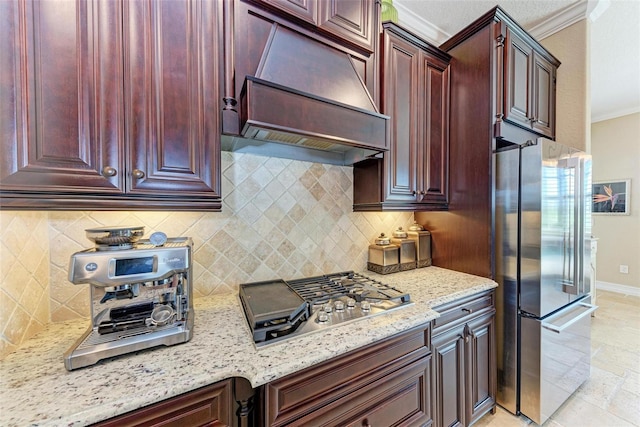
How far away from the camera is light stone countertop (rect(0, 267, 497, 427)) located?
62 centimetres

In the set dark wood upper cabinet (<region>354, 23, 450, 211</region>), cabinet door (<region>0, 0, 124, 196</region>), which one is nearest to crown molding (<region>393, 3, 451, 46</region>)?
dark wood upper cabinet (<region>354, 23, 450, 211</region>)

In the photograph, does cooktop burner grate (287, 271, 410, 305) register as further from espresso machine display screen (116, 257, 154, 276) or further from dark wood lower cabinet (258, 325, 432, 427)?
espresso machine display screen (116, 257, 154, 276)

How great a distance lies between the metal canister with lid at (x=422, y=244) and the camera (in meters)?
1.96

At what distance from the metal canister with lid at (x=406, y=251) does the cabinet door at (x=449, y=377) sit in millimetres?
Answer: 557

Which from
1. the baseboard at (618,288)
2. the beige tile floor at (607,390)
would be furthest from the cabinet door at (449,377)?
the baseboard at (618,288)

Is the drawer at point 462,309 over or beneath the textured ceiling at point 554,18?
beneath

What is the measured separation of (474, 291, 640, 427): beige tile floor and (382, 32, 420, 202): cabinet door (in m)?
1.66

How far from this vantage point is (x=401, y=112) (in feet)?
5.27

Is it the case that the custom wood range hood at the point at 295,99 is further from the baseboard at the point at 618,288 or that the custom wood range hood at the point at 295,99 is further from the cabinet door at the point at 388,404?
the baseboard at the point at 618,288

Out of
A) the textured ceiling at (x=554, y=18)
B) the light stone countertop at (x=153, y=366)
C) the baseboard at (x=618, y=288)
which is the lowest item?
the baseboard at (x=618, y=288)

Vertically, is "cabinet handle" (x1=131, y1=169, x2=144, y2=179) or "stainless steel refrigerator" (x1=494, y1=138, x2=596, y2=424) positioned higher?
"cabinet handle" (x1=131, y1=169, x2=144, y2=179)

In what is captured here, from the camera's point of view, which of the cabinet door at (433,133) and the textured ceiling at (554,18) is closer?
the cabinet door at (433,133)

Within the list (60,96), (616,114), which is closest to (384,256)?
(60,96)

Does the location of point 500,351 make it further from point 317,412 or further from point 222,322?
point 222,322
